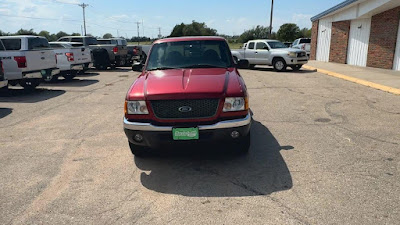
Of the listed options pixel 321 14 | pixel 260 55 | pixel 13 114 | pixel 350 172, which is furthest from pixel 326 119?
A: pixel 321 14

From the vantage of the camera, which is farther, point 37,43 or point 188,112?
point 37,43

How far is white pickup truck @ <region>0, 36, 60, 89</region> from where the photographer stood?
10.4 m

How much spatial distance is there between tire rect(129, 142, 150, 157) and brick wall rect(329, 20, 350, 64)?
19.2 m

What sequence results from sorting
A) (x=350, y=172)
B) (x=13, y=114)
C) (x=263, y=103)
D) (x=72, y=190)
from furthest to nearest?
(x=263, y=103), (x=13, y=114), (x=350, y=172), (x=72, y=190)

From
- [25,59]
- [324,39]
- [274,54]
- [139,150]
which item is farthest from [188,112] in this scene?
[324,39]

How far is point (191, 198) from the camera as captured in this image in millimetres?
3537

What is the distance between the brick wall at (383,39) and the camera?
15.6 metres

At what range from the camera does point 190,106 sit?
3998 mm

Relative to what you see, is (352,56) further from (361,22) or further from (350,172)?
(350,172)

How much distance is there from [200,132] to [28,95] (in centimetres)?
907

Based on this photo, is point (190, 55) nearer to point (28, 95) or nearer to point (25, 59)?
point (25, 59)

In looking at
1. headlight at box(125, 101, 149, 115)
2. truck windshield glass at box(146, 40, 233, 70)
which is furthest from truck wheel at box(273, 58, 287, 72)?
headlight at box(125, 101, 149, 115)

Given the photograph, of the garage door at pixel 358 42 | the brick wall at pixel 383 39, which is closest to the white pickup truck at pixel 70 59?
the brick wall at pixel 383 39

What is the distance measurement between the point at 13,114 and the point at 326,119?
7.59 m
